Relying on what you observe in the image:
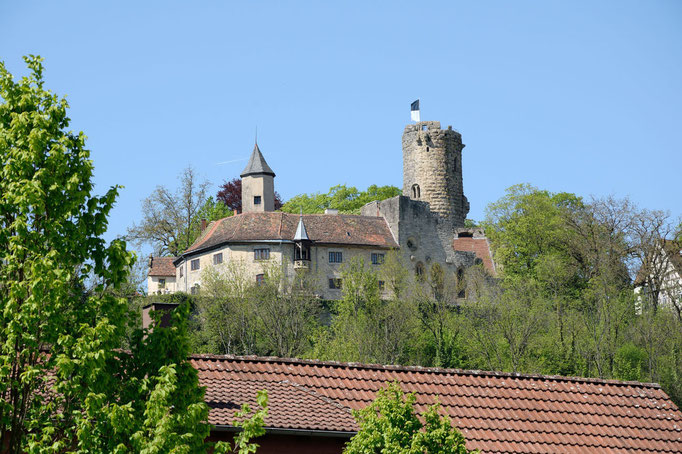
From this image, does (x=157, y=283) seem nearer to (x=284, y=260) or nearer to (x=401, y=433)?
(x=284, y=260)

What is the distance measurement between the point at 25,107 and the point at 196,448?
13.6 ft

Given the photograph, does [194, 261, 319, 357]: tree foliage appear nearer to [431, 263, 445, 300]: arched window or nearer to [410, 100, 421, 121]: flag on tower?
[431, 263, 445, 300]: arched window

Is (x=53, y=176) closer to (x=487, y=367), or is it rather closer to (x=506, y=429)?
(x=506, y=429)

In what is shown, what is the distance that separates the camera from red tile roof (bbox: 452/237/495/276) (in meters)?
75.7

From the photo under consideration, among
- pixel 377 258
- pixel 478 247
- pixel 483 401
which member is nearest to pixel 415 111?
pixel 478 247

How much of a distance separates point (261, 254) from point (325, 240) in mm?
4049

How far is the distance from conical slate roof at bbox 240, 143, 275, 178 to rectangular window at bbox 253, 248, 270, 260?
31.4 feet

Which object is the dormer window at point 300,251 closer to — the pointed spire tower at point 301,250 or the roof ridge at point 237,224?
the pointed spire tower at point 301,250

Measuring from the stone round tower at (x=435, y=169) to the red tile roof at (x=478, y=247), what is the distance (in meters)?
3.33

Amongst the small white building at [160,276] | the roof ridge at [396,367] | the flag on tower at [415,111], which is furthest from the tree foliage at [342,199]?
the roof ridge at [396,367]

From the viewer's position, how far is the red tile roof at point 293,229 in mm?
66500

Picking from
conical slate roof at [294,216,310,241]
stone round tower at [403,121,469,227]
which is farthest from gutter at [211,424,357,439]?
stone round tower at [403,121,469,227]

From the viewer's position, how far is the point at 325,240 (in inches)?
2653

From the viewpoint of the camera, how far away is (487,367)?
53562mm
